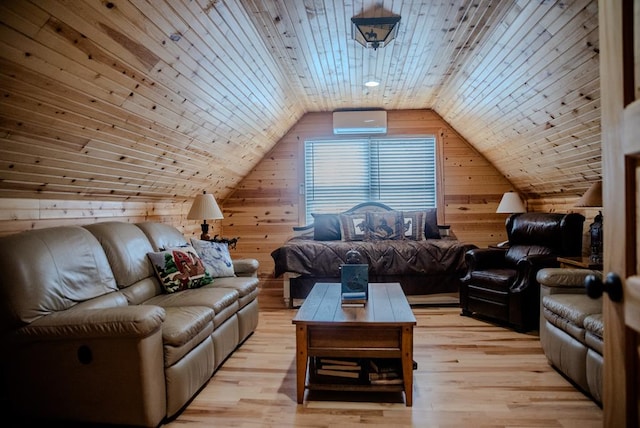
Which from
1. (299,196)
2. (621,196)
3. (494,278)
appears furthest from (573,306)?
(299,196)

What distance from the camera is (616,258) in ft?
3.17

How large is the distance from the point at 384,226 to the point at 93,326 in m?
3.70

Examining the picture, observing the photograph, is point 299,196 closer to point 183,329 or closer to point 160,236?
point 160,236

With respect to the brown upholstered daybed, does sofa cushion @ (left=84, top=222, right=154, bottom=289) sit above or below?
above

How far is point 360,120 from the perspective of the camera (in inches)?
221

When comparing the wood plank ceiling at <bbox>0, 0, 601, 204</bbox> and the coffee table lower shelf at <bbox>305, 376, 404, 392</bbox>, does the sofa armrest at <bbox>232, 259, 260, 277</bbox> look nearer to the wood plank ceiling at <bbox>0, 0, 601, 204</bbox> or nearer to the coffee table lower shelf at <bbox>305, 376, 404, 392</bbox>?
the wood plank ceiling at <bbox>0, 0, 601, 204</bbox>

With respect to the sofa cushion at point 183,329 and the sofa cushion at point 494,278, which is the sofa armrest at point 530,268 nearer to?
the sofa cushion at point 494,278

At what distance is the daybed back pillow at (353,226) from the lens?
508 cm

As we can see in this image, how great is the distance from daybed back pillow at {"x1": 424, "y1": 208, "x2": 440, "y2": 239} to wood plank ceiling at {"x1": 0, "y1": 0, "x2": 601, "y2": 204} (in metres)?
1.19

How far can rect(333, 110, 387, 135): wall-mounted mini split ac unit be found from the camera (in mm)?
5609

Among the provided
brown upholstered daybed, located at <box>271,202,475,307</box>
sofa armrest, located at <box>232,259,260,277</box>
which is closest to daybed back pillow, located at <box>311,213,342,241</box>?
brown upholstered daybed, located at <box>271,202,475,307</box>

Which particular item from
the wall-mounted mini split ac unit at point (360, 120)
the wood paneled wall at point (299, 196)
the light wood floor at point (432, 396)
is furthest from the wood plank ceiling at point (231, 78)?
the light wood floor at point (432, 396)

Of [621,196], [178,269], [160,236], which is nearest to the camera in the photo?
[621,196]

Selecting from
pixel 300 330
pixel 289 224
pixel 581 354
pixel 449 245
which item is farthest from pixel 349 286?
pixel 289 224
